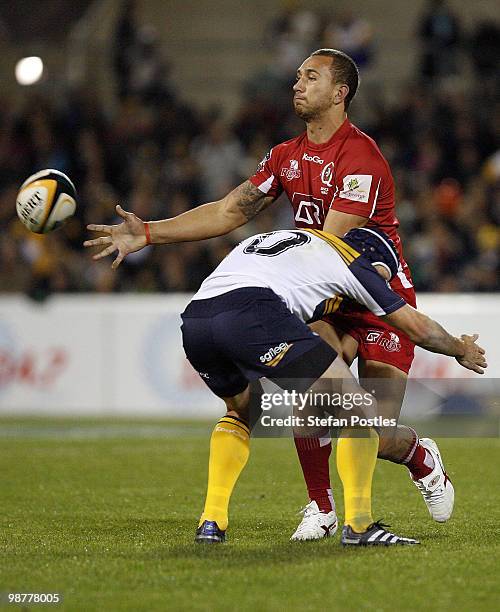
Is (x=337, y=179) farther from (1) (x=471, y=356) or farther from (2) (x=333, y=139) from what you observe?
(1) (x=471, y=356)

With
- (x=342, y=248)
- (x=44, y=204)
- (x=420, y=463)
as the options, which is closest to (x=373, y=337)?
(x=420, y=463)

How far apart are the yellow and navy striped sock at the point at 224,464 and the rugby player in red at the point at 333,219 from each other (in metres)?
0.49

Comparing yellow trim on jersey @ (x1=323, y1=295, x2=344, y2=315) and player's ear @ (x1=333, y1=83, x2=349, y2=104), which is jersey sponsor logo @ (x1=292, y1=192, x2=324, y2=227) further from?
yellow trim on jersey @ (x1=323, y1=295, x2=344, y2=315)

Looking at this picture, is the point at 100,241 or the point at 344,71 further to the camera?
the point at 344,71

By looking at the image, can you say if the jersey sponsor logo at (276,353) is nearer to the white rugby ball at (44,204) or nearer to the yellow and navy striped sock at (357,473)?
the yellow and navy striped sock at (357,473)

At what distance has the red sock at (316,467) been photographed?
664 cm

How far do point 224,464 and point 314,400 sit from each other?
59 cm

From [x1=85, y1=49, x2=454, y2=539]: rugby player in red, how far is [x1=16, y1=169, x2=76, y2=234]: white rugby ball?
469mm

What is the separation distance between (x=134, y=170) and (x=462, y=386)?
292 inches

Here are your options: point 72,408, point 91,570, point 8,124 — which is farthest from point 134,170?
point 91,570

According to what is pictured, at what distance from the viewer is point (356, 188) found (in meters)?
6.65

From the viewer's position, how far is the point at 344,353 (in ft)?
21.9

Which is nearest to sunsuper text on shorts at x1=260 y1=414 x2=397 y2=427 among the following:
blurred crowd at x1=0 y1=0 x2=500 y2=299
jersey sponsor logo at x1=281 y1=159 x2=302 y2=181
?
jersey sponsor logo at x1=281 y1=159 x2=302 y2=181

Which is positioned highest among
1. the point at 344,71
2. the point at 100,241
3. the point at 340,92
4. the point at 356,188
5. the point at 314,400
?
the point at 344,71
